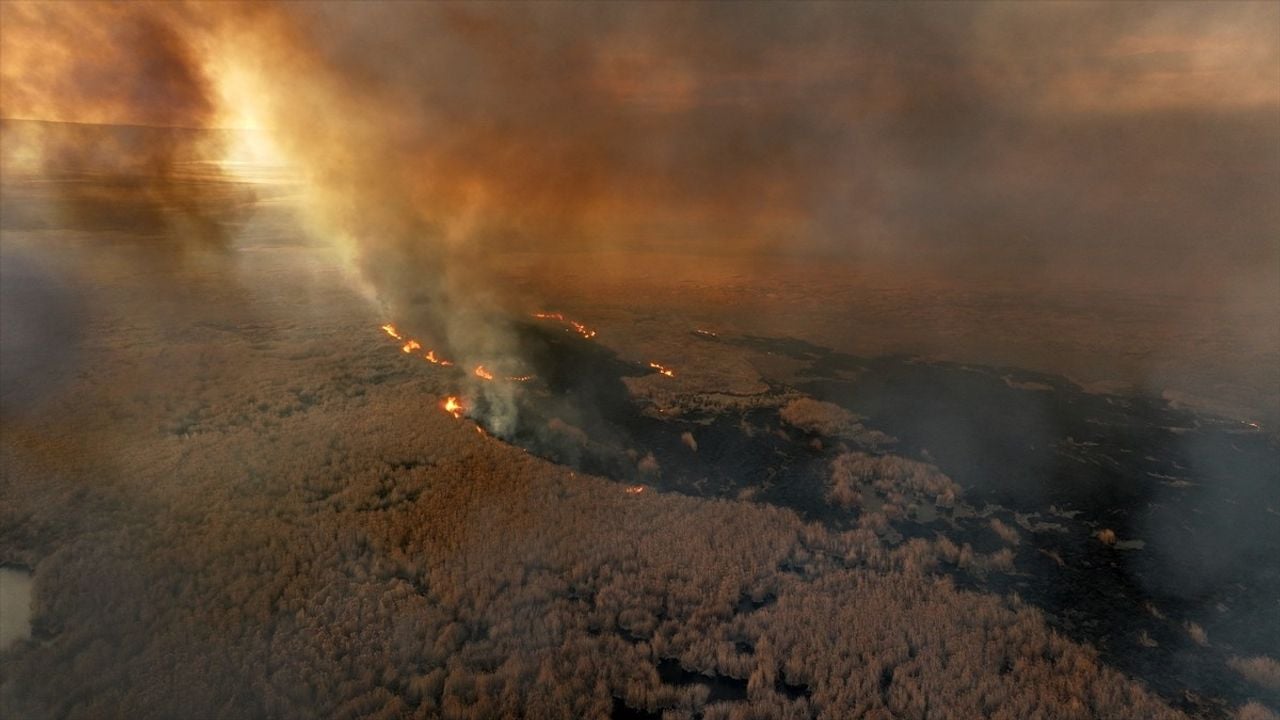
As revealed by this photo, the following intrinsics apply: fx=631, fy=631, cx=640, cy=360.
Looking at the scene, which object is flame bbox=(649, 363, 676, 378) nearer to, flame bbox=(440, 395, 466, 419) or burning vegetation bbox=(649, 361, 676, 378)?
burning vegetation bbox=(649, 361, 676, 378)

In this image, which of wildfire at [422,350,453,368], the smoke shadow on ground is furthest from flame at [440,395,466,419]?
wildfire at [422,350,453,368]

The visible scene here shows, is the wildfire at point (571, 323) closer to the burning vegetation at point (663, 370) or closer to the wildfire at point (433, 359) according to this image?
the burning vegetation at point (663, 370)

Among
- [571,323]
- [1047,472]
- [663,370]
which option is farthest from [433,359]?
[1047,472]

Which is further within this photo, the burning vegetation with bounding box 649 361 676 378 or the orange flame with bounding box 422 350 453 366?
the orange flame with bounding box 422 350 453 366

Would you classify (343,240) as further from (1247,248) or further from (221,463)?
(1247,248)

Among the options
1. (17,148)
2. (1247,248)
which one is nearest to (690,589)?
(1247,248)
